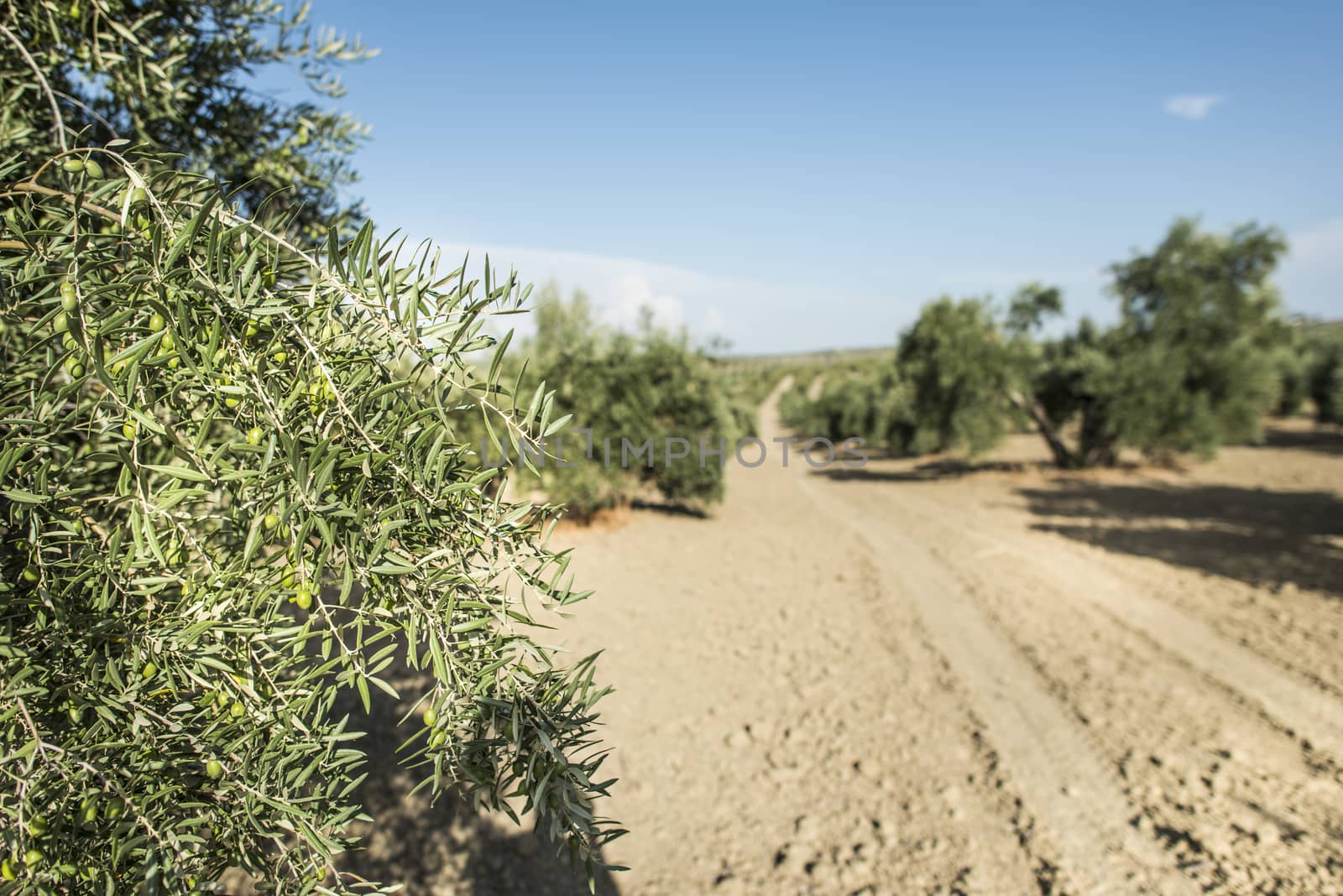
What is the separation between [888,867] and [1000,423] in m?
18.3

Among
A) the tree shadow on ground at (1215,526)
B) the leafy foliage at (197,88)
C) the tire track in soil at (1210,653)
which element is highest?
the leafy foliage at (197,88)

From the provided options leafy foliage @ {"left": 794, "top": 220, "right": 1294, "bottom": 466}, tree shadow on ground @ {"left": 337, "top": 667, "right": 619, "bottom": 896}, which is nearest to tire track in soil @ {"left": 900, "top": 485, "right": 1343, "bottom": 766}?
tree shadow on ground @ {"left": 337, "top": 667, "right": 619, "bottom": 896}

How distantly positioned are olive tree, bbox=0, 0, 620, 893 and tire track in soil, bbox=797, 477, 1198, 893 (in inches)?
178

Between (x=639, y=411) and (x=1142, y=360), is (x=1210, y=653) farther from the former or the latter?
(x=1142, y=360)

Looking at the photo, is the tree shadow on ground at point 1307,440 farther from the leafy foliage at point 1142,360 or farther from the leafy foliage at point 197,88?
the leafy foliage at point 197,88

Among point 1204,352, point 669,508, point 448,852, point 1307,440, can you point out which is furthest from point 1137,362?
point 448,852

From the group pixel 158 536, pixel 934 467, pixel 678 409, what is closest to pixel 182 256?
pixel 158 536

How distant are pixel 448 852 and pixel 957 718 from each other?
14.2 ft

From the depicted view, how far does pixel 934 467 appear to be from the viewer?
77.7ft

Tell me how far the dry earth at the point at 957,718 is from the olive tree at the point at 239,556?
341cm

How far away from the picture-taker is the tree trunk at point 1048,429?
65.5ft

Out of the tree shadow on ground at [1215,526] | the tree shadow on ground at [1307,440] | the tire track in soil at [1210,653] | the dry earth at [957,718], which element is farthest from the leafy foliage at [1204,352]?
the tire track in soil at [1210,653]

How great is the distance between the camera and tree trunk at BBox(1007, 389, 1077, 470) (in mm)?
19969

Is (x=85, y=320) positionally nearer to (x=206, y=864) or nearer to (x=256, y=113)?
(x=206, y=864)
